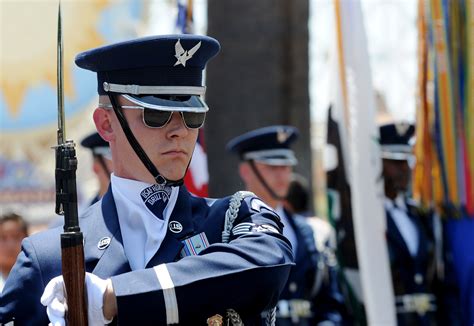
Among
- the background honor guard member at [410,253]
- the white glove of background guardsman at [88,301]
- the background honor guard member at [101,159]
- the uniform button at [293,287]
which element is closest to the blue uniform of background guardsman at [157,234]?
the white glove of background guardsman at [88,301]

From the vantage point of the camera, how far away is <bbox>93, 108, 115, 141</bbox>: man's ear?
280 cm

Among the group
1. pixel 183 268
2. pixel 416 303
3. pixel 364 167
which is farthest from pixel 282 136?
pixel 183 268

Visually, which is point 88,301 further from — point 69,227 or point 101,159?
point 101,159

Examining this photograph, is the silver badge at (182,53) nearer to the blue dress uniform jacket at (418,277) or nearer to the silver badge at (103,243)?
the silver badge at (103,243)

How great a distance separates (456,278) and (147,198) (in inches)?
149

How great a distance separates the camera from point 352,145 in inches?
201

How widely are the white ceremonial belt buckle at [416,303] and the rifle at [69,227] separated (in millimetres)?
A: 4239

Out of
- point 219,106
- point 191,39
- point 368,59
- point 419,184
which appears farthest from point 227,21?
point 191,39

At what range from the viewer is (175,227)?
2748mm

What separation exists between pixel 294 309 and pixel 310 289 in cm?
17

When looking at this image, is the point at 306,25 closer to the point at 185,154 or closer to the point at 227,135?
the point at 227,135

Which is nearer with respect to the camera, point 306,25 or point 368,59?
point 368,59

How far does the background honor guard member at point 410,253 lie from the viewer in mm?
6445

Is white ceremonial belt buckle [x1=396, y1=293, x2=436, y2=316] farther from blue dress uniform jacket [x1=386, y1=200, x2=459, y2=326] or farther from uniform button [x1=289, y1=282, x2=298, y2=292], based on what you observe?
uniform button [x1=289, y1=282, x2=298, y2=292]
